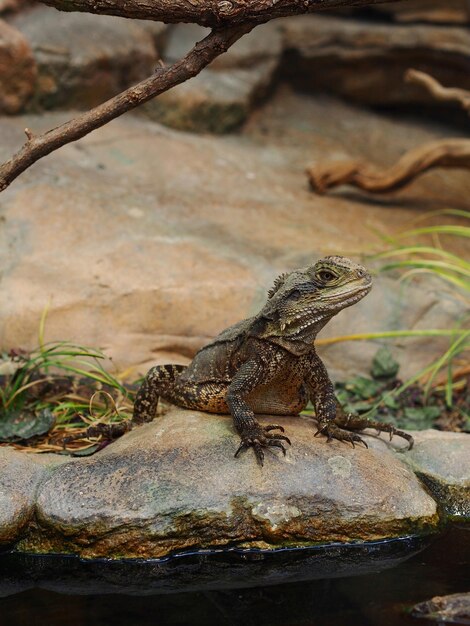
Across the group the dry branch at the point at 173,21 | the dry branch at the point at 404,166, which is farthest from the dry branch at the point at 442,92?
the dry branch at the point at 173,21

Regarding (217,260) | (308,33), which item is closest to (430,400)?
(217,260)

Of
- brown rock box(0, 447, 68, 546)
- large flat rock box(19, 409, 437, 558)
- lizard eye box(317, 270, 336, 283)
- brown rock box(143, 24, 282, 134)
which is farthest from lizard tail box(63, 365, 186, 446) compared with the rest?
brown rock box(143, 24, 282, 134)

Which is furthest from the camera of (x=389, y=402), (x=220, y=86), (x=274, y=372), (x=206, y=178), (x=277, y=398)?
(x=220, y=86)

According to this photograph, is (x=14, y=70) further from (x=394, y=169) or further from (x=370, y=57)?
(x=370, y=57)

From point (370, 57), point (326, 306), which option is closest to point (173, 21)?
point (326, 306)

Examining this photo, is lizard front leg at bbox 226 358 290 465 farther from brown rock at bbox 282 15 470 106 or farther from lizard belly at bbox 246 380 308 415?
brown rock at bbox 282 15 470 106
